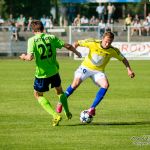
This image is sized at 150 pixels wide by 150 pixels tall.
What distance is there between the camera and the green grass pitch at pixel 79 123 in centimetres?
1272

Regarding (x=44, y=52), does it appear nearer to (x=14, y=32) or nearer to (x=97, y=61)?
(x=97, y=61)

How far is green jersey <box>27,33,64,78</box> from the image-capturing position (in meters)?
14.8

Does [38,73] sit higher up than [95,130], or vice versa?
[38,73]

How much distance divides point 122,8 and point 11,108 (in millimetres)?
52755

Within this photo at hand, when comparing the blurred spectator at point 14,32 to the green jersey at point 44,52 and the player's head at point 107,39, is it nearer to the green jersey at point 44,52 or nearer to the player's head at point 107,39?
the player's head at point 107,39

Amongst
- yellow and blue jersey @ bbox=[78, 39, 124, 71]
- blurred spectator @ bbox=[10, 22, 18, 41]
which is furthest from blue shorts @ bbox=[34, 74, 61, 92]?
blurred spectator @ bbox=[10, 22, 18, 41]

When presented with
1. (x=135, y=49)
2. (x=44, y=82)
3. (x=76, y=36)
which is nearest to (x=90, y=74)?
(x=44, y=82)

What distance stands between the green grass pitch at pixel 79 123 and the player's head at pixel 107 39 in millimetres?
1533

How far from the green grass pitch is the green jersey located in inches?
41.0

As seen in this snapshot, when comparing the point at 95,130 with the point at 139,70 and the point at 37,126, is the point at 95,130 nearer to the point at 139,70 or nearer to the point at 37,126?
the point at 37,126

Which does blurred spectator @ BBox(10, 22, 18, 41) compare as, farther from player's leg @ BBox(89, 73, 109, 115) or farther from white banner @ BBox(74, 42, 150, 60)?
player's leg @ BBox(89, 73, 109, 115)

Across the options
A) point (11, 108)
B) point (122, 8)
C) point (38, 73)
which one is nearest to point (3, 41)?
point (122, 8)

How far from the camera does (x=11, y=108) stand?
1819 centimetres

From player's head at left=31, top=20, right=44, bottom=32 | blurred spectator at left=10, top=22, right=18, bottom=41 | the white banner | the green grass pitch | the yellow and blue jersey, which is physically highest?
player's head at left=31, top=20, right=44, bottom=32
